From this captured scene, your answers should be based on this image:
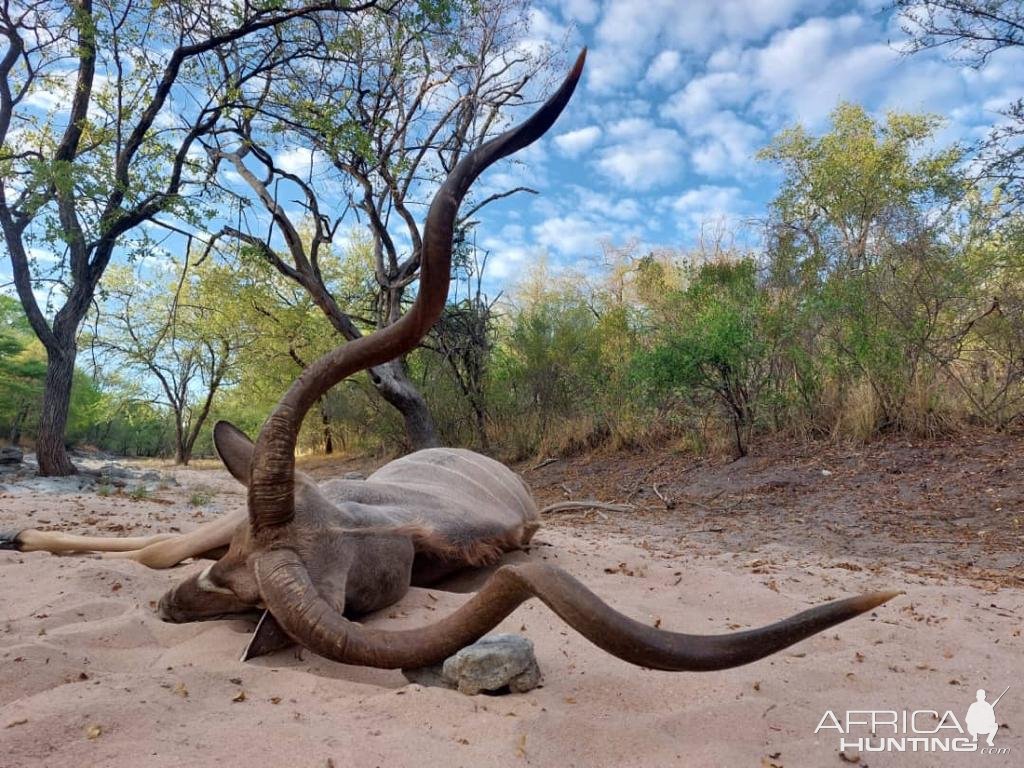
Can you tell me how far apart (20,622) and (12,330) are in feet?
107

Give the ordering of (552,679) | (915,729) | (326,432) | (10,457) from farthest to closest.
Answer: (326,432), (10,457), (552,679), (915,729)

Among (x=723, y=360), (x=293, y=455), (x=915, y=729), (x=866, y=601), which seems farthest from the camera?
(x=723, y=360)

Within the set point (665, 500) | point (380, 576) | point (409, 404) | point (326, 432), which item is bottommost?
point (665, 500)

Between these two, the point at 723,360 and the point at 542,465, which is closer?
the point at 723,360

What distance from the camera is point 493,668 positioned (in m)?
2.05

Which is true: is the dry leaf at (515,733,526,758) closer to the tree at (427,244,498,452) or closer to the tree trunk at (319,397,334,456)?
the tree at (427,244,498,452)

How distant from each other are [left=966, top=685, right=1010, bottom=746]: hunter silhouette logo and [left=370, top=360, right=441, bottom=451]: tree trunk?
11.2 meters

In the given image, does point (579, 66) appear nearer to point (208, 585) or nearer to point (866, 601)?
point (866, 601)

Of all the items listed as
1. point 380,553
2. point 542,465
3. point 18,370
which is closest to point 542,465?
point 542,465

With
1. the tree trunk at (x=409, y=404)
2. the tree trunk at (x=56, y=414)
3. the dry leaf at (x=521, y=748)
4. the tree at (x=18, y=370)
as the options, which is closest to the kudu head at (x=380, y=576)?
the dry leaf at (x=521, y=748)

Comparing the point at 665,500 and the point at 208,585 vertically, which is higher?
the point at 208,585

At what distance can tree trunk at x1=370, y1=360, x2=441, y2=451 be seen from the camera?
1262cm

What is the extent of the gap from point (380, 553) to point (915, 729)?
6.69 feet

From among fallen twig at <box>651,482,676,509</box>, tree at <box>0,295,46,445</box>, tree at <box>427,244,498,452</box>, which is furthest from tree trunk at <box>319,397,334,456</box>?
fallen twig at <box>651,482,676,509</box>
